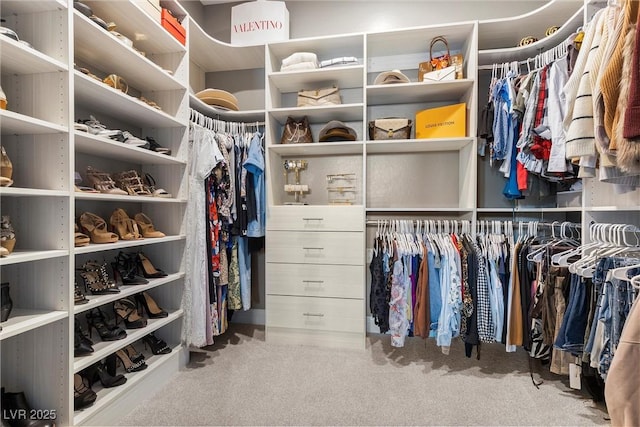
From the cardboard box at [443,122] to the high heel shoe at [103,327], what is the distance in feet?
7.67

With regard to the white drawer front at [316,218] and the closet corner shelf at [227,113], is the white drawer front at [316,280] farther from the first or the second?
the closet corner shelf at [227,113]

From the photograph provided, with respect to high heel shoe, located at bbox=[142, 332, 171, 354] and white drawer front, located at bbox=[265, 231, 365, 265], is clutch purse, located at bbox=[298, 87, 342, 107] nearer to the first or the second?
white drawer front, located at bbox=[265, 231, 365, 265]

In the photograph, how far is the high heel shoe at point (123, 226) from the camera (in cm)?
180

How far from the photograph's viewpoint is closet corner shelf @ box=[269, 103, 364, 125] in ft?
7.90

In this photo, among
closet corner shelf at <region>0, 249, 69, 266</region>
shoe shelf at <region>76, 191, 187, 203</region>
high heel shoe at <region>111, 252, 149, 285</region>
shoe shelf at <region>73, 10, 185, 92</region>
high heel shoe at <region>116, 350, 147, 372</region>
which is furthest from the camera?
high heel shoe at <region>111, 252, 149, 285</region>

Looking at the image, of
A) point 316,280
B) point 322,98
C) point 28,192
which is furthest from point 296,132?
point 28,192

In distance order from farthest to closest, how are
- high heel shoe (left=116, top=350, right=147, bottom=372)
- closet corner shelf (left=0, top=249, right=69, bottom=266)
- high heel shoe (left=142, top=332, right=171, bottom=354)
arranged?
high heel shoe (left=142, top=332, right=171, bottom=354)
high heel shoe (left=116, top=350, right=147, bottom=372)
closet corner shelf (left=0, top=249, right=69, bottom=266)

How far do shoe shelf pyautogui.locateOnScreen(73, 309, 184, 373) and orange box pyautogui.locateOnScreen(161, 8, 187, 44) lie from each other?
5.94 feet

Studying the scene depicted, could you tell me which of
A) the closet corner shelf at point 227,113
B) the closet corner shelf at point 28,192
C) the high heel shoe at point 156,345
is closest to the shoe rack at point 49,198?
the closet corner shelf at point 28,192

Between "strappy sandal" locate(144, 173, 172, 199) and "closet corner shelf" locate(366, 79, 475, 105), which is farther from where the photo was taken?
"closet corner shelf" locate(366, 79, 475, 105)

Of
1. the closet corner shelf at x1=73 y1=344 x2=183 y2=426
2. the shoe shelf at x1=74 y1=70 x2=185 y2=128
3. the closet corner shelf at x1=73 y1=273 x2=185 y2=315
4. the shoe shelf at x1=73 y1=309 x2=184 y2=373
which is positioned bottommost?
the closet corner shelf at x1=73 y1=344 x2=183 y2=426

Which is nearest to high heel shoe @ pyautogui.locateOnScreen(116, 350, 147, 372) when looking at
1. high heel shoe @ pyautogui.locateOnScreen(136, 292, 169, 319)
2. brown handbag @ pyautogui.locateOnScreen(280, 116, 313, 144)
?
high heel shoe @ pyautogui.locateOnScreen(136, 292, 169, 319)

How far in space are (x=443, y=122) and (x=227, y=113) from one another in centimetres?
169

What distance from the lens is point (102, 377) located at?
162cm
